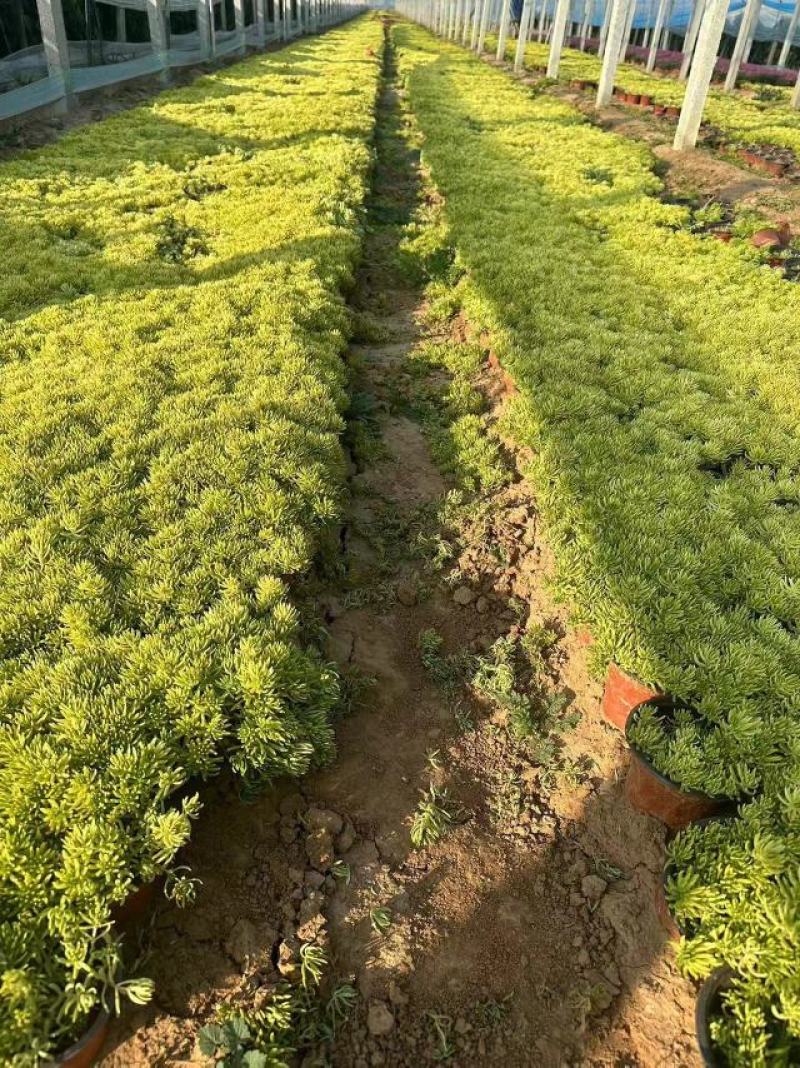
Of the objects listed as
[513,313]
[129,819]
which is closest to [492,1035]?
[129,819]

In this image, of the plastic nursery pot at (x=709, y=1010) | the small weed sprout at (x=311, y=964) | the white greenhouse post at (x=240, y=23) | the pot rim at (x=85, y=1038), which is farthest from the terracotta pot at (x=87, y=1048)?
the white greenhouse post at (x=240, y=23)

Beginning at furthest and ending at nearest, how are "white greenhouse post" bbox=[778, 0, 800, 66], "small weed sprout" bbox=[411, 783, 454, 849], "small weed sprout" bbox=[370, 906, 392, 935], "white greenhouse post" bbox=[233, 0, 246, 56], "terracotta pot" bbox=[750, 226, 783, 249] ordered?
"white greenhouse post" bbox=[233, 0, 246, 56], "white greenhouse post" bbox=[778, 0, 800, 66], "terracotta pot" bbox=[750, 226, 783, 249], "small weed sprout" bbox=[411, 783, 454, 849], "small weed sprout" bbox=[370, 906, 392, 935]

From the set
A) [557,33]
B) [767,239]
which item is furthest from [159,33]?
[767,239]

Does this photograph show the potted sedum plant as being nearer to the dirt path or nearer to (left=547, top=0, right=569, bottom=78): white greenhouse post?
the dirt path

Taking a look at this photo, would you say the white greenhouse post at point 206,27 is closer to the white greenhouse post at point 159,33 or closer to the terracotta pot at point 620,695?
the white greenhouse post at point 159,33

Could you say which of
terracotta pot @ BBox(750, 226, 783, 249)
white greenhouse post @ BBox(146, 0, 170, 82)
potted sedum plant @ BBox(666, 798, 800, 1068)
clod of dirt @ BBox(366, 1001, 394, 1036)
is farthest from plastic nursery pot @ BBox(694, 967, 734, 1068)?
white greenhouse post @ BBox(146, 0, 170, 82)

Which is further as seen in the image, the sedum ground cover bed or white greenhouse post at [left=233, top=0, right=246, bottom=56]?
white greenhouse post at [left=233, top=0, right=246, bottom=56]

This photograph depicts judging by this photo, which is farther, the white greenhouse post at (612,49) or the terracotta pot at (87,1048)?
the white greenhouse post at (612,49)

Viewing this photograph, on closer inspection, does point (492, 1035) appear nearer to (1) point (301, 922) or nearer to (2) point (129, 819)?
(1) point (301, 922)
